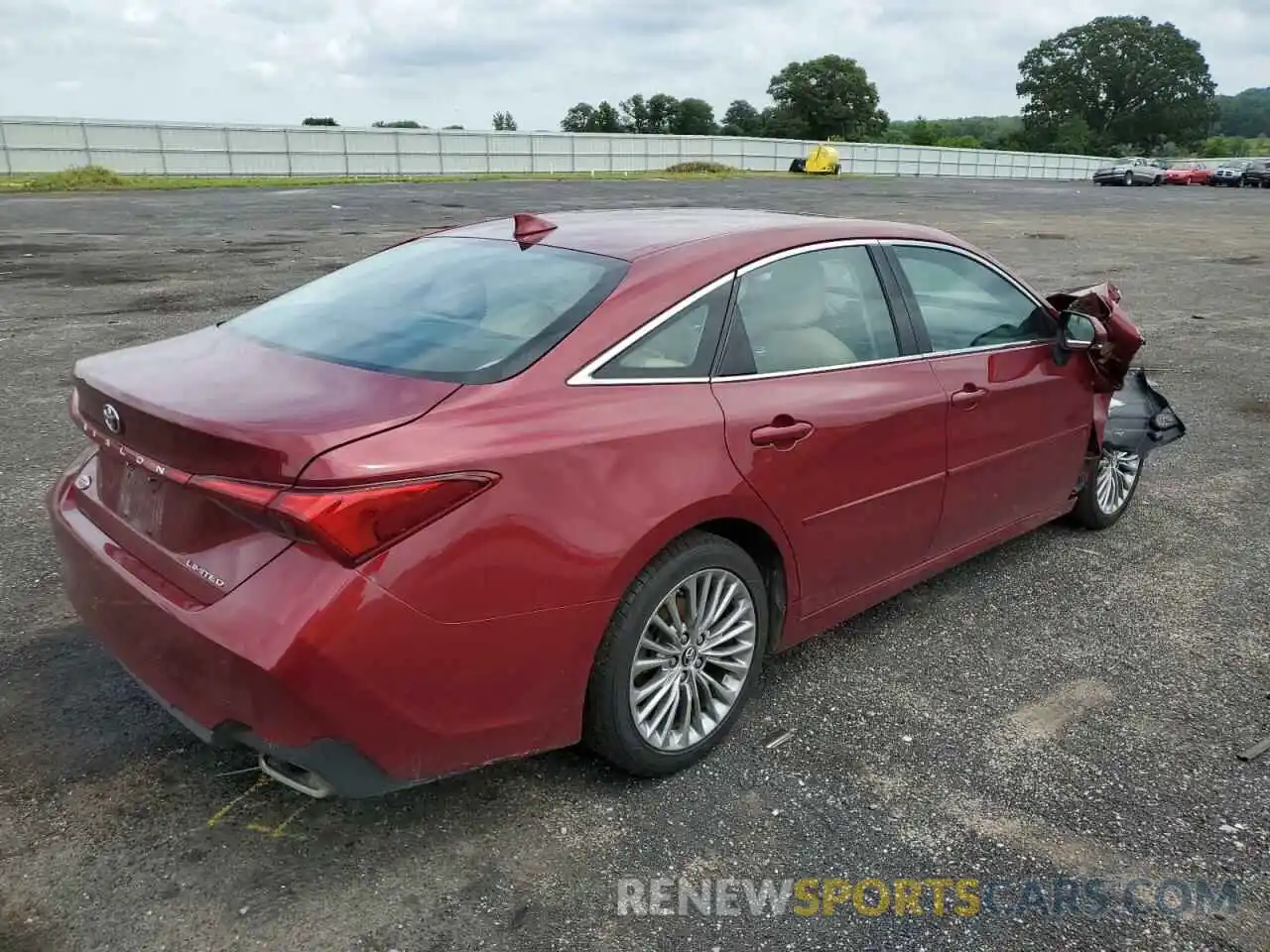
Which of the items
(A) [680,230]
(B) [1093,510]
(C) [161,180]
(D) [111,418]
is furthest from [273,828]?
(C) [161,180]

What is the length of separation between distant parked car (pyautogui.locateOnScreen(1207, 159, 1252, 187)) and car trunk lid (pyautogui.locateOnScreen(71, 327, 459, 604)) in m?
62.8

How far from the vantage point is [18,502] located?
5.04 m

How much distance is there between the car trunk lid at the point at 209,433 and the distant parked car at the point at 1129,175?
58.7 metres

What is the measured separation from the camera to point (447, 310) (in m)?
3.08

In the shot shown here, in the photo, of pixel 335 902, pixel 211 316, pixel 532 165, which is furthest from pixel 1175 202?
pixel 335 902

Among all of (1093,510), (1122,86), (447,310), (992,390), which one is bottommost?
(1093,510)

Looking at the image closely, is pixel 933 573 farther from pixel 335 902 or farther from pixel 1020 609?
pixel 335 902

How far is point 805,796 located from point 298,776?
1420mm

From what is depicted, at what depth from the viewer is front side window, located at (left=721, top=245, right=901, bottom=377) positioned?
3.19m

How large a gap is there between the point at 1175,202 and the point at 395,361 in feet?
131

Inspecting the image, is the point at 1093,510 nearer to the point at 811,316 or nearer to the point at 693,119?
the point at 811,316

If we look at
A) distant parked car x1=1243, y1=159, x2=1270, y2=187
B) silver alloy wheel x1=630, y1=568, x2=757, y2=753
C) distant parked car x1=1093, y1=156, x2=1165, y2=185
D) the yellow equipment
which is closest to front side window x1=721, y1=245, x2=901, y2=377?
silver alloy wheel x1=630, y1=568, x2=757, y2=753

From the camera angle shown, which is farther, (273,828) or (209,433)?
(273,828)

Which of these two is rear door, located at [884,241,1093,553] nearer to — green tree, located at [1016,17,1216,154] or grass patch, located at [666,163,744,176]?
grass patch, located at [666,163,744,176]
